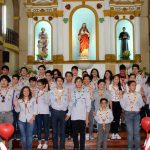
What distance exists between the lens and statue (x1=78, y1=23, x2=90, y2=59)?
16.0 meters

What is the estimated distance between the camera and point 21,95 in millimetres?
7203

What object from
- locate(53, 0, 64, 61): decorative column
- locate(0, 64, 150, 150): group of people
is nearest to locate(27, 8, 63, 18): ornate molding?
locate(53, 0, 64, 61): decorative column

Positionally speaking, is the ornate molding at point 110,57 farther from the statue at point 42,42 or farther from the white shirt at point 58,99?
the white shirt at point 58,99

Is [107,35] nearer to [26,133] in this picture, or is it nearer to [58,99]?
[58,99]

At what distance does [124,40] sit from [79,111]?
30.7ft

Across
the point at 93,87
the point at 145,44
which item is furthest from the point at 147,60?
the point at 93,87

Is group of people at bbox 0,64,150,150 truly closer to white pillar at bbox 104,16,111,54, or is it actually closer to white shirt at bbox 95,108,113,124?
white shirt at bbox 95,108,113,124

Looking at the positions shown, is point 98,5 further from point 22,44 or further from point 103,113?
point 103,113

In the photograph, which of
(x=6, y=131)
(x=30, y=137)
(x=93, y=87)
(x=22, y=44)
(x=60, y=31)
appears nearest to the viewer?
(x=6, y=131)

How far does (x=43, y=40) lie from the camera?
645 inches

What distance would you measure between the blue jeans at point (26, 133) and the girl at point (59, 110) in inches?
21.1

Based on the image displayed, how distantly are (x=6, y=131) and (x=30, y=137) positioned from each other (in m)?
2.57

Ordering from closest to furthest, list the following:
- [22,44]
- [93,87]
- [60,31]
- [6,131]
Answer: [6,131] < [93,87] < [60,31] < [22,44]

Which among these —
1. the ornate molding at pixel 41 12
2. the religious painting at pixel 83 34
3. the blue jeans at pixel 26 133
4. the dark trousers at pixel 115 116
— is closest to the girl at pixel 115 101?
the dark trousers at pixel 115 116
